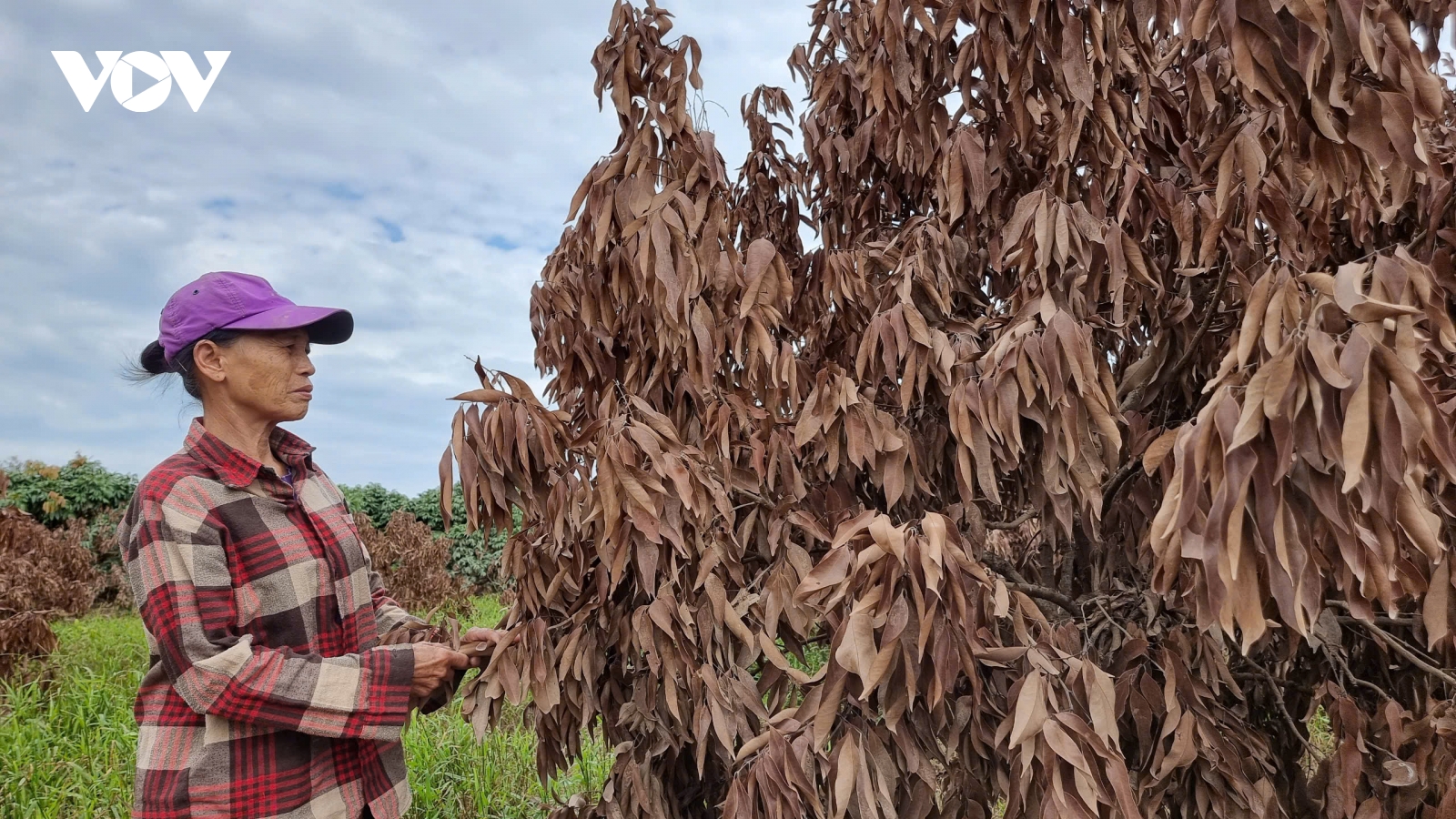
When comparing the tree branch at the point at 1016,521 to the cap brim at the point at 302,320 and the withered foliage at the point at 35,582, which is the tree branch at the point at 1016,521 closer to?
the cap brim at the point at 302,320

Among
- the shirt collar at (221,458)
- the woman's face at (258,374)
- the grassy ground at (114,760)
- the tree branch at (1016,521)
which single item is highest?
the woman's face at (258,374)

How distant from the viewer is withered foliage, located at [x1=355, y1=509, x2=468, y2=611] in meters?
7.55

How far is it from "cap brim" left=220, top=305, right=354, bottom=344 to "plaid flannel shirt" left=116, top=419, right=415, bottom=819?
0.22 metres

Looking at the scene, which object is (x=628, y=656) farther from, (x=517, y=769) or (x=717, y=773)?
(x=517, y=769)

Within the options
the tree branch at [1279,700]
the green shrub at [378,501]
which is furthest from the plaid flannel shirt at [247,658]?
the green shrub at [378,501]

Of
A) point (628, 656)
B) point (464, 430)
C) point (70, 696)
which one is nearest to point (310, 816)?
point (628, 656)

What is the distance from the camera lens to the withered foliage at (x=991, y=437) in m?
1.14

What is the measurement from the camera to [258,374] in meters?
1.77

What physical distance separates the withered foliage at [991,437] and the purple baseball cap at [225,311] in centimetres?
41

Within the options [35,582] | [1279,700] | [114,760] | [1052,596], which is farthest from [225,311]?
[35,582]

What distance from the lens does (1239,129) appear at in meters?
1.42

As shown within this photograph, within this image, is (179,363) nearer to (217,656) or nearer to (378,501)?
(217,656)

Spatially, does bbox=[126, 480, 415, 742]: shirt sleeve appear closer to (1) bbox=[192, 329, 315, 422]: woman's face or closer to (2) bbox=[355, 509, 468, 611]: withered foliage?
(1) bbox=[192, 329, 315, 422]: woman's face

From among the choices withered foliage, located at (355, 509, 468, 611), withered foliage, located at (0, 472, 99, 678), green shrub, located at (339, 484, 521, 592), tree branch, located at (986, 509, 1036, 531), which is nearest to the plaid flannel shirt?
tree branch, located at (986, 509, 1036, 531)
